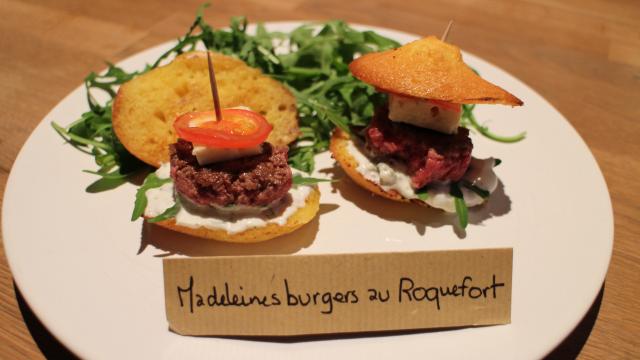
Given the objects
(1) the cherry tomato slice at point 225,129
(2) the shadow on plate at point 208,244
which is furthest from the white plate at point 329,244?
(1) the cherry tomato slice at point 225,129

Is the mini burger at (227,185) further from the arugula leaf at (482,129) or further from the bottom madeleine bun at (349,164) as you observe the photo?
the arugula leaf at (482,129)

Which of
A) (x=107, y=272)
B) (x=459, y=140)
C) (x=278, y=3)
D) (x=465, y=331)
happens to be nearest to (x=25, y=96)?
(x=107, y=272)

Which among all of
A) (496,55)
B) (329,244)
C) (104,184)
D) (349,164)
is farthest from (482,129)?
(104,184)

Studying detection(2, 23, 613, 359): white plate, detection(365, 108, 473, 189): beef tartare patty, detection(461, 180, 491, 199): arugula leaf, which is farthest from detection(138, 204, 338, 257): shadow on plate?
detection(461, 180, 491, 199): arugula leaf

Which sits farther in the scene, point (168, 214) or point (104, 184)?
point (104, 184)

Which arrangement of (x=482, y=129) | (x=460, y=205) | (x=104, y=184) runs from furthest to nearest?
(x=482, y=129), (x=104, y=184), (x=460, y=205)

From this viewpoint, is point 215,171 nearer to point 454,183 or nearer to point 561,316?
point 454,183

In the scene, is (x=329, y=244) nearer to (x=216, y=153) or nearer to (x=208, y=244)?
(x=208, y=244)

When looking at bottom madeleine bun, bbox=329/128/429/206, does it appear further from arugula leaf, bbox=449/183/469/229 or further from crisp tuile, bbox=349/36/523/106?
crisp tuile, bbox=349/36/523/106
